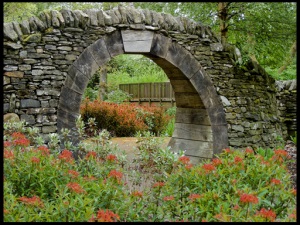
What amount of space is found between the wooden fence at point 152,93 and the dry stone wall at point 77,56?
27.4ft

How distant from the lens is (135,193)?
2805 mm

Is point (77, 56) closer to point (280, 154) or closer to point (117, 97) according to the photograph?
point (280, 154)

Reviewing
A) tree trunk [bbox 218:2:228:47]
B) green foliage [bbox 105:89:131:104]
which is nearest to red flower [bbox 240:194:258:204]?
tree trunk [bbox 218:2:228:47]

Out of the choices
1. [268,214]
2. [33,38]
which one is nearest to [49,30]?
[33,38]

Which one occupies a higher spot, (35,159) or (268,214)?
(35,159)

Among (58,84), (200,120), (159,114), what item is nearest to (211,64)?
(200,120)

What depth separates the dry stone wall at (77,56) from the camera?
209 inches

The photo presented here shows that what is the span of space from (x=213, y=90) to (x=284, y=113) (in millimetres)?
3263

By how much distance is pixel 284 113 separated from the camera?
9.28 m

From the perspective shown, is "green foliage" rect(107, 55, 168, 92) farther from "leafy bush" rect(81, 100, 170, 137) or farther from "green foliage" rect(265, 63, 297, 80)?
"green foliage" rect(265, 63, 297, 80)

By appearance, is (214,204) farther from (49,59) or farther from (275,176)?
(49,59)

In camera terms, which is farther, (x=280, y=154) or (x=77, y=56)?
(x=77, y=56)

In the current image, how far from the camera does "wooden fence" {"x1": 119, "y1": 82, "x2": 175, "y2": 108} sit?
15.7m

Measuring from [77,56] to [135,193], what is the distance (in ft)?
10.8
